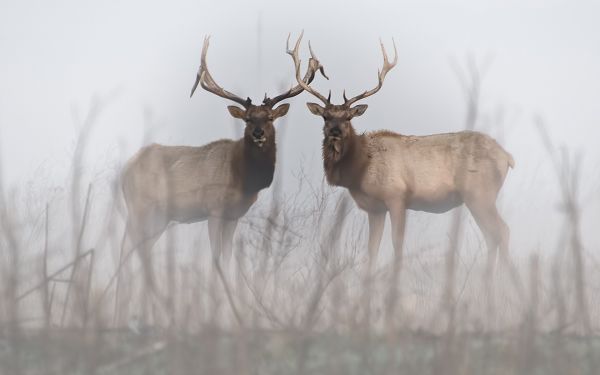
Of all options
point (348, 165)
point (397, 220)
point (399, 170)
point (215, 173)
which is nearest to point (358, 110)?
point (348, 165)

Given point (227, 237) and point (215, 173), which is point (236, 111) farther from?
point (227, 237)

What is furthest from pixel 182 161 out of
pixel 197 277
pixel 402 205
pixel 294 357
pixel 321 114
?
pixel 197 277

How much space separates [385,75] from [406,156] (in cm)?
103

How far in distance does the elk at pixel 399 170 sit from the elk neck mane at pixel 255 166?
0.64m

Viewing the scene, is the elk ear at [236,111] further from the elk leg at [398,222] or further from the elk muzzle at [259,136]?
the elk leg at [398,222]

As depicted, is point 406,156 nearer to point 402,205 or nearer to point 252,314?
point 402,205

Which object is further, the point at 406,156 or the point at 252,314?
the point at 406,156

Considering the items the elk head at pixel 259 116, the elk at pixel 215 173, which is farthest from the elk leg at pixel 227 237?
the elk head at pixel 259 116

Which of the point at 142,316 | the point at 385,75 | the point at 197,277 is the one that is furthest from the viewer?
the point at 385,75

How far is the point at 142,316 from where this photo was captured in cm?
343

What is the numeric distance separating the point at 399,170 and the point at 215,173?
1994mm

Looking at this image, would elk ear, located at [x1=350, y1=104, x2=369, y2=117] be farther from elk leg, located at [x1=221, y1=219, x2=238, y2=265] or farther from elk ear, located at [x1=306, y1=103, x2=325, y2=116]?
elk leg, located at [x1=221, y1=219, x2=238, y2=265]

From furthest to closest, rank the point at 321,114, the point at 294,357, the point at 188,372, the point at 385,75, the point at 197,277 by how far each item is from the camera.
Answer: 1. the point at 385,75
2. the point at 321,114
3. the point at 294,357
4. the point at 188,372
5. the point at 197,277

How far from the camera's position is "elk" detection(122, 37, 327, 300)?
891cm
